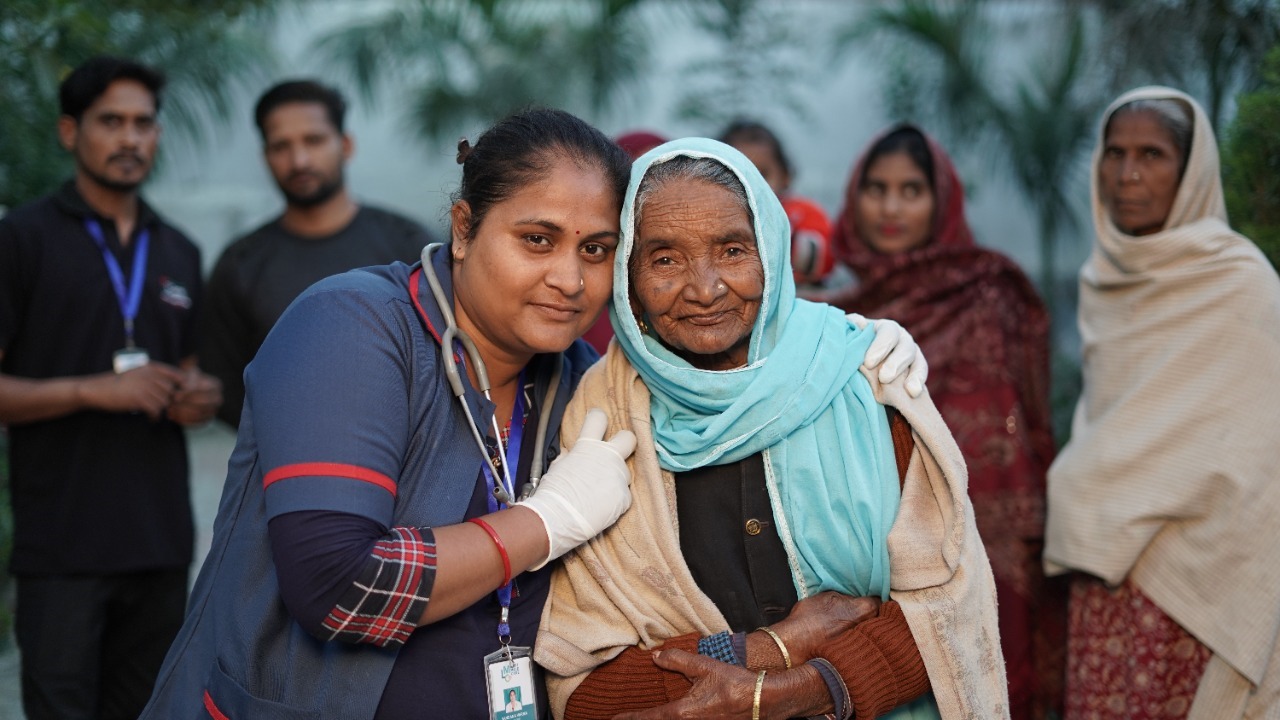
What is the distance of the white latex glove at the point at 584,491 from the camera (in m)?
2.30

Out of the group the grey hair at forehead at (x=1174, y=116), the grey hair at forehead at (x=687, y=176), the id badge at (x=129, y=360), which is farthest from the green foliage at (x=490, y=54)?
the grey hair at forehead at (x=687, y=176)

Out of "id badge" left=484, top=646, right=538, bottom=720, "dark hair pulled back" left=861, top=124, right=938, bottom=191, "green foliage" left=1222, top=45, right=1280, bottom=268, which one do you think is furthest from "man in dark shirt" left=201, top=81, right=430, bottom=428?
"green foliage" left=1222, top=45, right=1280, bottom=268

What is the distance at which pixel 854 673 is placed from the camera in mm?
2309

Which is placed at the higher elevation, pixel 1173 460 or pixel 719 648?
pixel 1173 460

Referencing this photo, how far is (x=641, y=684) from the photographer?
94.1 inches

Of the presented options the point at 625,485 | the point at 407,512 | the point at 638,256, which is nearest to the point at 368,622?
the point at 407,512

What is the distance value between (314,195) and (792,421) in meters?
2.85

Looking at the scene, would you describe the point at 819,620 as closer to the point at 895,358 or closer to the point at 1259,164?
the point at 895,358

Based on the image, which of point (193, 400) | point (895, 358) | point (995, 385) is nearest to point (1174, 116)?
point (995, 385)

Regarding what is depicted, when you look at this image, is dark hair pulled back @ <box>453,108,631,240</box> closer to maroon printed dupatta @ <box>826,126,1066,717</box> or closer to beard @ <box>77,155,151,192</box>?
maroon printed dupatta @ <box>826,126,1066,717</box>

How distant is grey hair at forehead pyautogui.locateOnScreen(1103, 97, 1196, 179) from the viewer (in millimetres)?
3861

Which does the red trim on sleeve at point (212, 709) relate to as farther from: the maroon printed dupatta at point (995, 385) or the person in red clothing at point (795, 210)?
the person in red clothing at point (795, 210)

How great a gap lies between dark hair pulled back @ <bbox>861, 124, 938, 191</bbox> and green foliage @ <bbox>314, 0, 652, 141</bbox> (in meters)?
4.20

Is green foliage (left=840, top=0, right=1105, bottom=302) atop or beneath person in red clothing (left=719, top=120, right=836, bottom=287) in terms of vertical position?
atop
